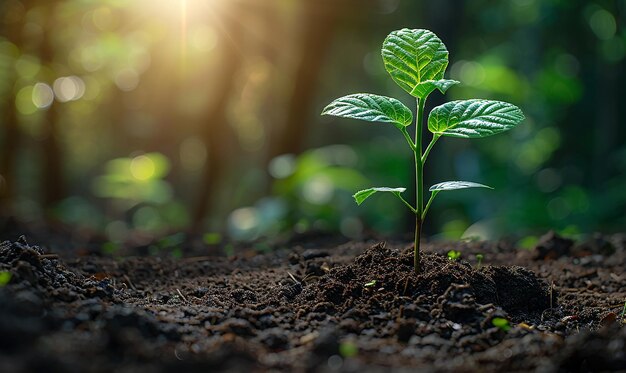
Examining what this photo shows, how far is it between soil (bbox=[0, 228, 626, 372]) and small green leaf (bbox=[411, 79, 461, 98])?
0.69 metres

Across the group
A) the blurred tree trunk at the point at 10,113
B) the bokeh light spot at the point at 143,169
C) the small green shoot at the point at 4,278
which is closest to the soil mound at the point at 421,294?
the small green shoot at the point at 4,278

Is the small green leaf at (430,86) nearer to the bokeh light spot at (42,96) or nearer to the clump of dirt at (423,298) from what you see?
the clump of dirt at (423,298)

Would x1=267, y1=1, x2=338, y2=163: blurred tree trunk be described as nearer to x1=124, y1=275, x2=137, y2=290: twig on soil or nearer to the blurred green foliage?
the blurred green foliage

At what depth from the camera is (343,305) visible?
7.92 feet

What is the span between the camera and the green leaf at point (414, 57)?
2.50 meters

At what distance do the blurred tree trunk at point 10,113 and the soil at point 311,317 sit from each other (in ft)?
22.0

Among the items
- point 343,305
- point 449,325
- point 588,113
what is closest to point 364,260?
point 343,305

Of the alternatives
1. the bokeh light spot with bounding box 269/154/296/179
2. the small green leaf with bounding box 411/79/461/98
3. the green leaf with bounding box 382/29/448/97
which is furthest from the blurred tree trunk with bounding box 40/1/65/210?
the small green leaf with bounding box 411/79/461/98

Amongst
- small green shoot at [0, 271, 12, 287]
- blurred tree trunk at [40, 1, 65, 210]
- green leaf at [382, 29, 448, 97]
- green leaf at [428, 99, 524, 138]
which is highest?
green leaf at [382, 29, 448, 97]

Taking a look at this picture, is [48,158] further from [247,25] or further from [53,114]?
[247,25]

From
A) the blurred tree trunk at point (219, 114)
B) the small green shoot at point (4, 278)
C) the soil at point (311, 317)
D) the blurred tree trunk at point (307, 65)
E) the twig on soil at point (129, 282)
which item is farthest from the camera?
the blurred tree trunk at point (219, 114)

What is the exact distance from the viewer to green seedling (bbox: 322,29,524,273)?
237 centimetres

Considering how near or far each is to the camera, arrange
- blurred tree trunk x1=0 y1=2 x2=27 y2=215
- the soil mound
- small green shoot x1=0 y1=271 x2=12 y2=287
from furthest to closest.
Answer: blurred tree trunk x1=0 y1=2 x2=27 y2=215 < the soil mound < small green shoot x1=0 y1=271 x2=12 y2=287

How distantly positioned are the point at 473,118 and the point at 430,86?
0.21 metres
